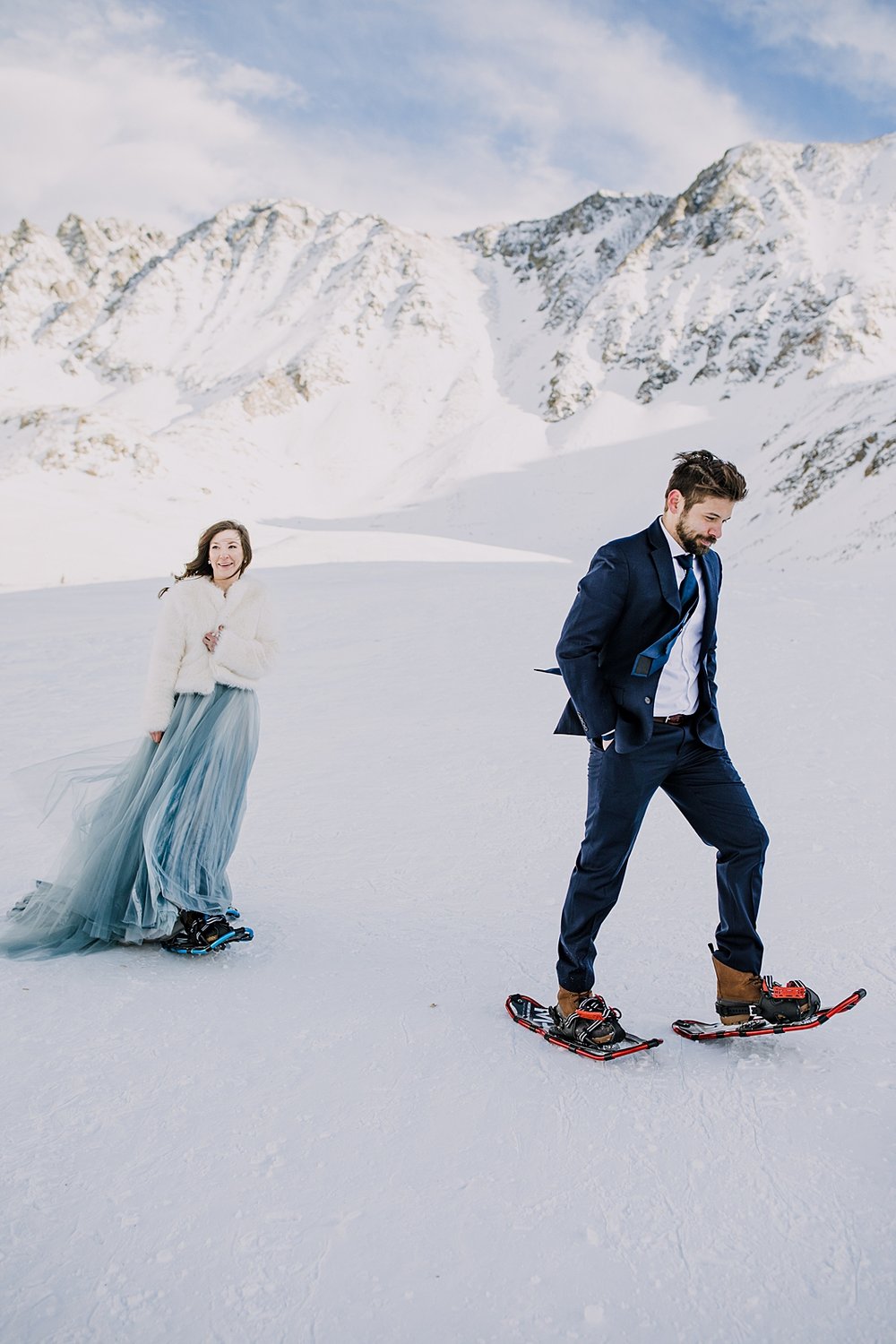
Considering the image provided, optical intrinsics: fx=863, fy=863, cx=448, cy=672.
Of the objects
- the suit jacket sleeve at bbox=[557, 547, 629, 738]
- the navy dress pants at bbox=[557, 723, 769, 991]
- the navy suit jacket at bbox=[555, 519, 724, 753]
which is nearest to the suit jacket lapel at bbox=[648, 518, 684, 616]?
the navy suit jacket at bbox=[555, 519, 724, 753]

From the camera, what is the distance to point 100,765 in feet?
12.9

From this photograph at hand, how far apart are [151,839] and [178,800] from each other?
7.4 inches

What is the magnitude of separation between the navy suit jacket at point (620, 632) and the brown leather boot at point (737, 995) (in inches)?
35.5

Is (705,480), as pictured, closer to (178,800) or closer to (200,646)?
(200,646)

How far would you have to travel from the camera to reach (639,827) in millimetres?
2943

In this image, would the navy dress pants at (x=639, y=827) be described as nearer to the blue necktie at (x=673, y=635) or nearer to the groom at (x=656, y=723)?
the groom at (x=656, y=723)

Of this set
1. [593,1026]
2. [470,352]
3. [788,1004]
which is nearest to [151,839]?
[593,1026]

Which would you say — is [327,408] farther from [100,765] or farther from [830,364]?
[100,765]

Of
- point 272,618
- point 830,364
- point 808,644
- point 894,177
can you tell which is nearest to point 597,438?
point 830,364

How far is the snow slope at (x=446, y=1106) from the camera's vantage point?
6.22 ft

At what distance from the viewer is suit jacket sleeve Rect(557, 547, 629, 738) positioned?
9.09 feet

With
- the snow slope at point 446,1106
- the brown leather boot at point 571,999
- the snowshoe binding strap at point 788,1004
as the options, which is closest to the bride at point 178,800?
the snow slope at point 446,1106

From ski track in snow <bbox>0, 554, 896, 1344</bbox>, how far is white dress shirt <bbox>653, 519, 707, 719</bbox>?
3.82 feet

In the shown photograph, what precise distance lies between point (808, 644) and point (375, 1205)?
7464mm
